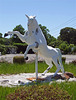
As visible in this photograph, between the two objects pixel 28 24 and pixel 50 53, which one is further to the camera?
pixel 50 53

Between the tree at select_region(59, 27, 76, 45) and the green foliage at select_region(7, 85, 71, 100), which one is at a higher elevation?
the tree at select_region(59, 27, 76, 45)

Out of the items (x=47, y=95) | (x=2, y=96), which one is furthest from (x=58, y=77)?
(x=47, y=95)

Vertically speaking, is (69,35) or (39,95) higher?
(69,35)

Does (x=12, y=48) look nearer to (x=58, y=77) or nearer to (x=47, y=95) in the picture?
(x=58, y=77)

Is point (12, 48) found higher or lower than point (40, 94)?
higher

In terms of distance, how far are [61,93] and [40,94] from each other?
41cm

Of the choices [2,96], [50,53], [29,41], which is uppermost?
[29,41]

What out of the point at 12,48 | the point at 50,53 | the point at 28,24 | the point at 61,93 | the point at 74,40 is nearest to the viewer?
the point at 61,93

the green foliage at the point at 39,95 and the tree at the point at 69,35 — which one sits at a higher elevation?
the tree at the point at 69,35

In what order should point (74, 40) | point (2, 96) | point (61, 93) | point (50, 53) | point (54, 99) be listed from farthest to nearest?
1. point (74, 40)
2. point (50, 53)
3. point (2, 96)
4. point (61, 93)
5. point (54, 99)

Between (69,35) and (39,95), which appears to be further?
(69,35)

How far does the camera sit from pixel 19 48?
3197 cm

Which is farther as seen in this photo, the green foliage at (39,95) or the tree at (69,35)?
the tree at (69,35)

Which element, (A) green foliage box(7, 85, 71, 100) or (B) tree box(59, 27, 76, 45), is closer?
(A) green foliage box(7, 85, 71, 100)
